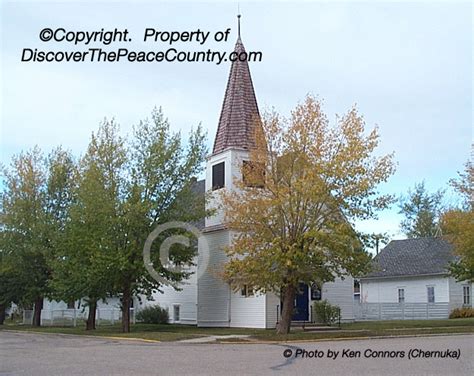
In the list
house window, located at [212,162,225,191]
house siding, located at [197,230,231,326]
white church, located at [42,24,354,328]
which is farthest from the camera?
house window, located at [212,162,225,191]

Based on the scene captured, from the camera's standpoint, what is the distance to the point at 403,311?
137 feet

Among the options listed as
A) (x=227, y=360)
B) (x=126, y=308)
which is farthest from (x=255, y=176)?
(x=227, y=360)

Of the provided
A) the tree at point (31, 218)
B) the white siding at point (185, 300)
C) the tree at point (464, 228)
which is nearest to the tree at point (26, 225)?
the tree at point (31, 218)

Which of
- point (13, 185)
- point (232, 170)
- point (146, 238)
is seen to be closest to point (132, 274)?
point (146, 238)

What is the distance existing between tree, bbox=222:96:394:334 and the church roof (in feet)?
24.8

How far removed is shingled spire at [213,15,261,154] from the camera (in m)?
34.4

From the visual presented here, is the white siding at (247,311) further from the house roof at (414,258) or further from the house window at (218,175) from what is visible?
the house roof at (414,258)

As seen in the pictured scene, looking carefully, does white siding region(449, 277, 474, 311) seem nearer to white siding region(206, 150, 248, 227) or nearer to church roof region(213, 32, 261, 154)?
white siding region(206, 150, 248, 227)

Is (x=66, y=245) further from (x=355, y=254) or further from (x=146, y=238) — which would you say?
(x=355, y=254)

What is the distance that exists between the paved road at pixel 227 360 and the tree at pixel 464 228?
7.05 m

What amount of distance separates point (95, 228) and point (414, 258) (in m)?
26.1

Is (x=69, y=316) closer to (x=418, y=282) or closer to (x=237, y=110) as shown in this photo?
(x=237, y=110)

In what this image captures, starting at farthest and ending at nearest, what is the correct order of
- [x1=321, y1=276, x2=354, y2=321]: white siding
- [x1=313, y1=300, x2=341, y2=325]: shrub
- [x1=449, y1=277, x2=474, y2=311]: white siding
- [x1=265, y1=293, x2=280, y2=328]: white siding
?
[x1=449, y1=277, x2=474, y2=311]: white siding < [x1=321, y1=276, x2=354, y2=321]: white siding < [x1=313, y1=300, x2=341, y2=325]: shrub < [x1=265, y1=293, x2=280, y2=328]: white siding

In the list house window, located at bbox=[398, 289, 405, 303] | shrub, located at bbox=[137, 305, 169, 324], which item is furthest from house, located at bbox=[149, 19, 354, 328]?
house window, located at bbox=[398, 289, 405, 303]
